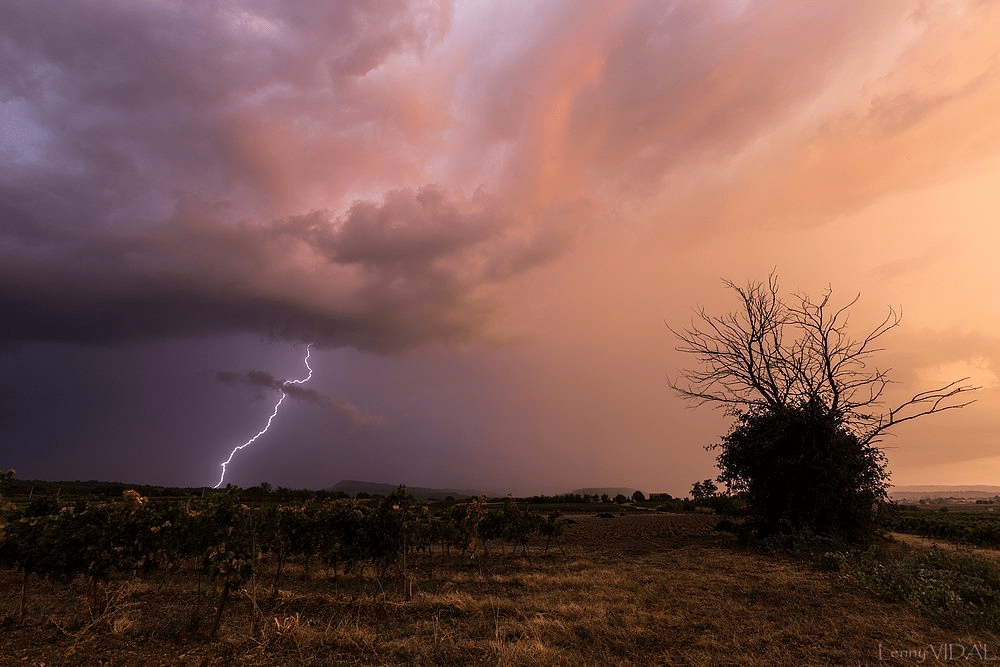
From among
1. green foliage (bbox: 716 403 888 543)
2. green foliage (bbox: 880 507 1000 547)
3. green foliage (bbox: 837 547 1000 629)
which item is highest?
green foliage (bbox: 716 403 888 543)

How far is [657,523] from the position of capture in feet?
142

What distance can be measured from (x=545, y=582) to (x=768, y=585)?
764 cm

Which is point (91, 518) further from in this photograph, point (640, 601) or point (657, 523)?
point (657, 523)

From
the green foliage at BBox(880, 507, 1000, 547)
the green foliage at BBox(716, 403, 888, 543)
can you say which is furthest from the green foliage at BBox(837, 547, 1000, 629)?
the green foliage at BBox(880, 507, 1000, 547)

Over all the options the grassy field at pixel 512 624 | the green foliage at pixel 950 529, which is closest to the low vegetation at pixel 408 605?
the grassy field at pixel 512 624

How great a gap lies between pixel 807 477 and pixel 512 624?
22.0 m

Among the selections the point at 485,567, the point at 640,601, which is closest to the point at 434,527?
the point at 485,567

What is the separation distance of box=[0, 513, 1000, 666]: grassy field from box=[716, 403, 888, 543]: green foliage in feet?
27.8

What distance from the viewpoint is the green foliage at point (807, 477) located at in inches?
1051

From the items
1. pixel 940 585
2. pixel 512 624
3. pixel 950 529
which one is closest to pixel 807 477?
pixel 940 585

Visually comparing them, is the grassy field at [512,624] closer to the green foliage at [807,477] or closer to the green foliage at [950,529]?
the green foliage at [807,477]

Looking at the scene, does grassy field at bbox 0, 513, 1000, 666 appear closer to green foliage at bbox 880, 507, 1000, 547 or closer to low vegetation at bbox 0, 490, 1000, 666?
low vegetation at bbox 0, 490, 1000, 666

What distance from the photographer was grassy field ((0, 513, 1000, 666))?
10.3 meters

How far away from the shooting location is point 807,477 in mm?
27031
